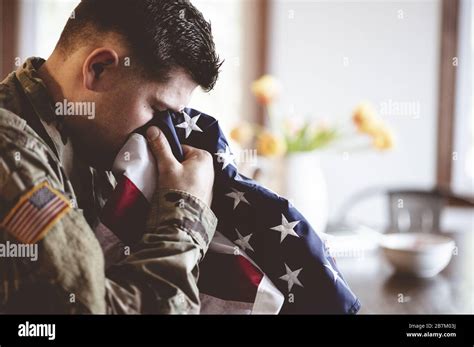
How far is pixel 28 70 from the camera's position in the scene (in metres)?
0.79

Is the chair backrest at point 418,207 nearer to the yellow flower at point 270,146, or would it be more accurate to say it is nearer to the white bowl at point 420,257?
the yellow flower at point 270,146

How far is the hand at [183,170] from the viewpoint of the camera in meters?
0.76

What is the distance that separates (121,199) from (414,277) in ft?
2.46

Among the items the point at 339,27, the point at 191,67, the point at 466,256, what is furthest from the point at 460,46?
the point at 191,67

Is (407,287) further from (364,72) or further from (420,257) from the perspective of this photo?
(364,72)

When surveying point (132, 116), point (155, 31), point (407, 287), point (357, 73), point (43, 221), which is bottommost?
point (407, 287)

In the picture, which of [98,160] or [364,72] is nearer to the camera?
[98,160]

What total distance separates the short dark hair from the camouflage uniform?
3.9 inches

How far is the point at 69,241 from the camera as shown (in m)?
0.64

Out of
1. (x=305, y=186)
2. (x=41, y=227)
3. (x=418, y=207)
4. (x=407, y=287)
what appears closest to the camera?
(x=41, y=227)

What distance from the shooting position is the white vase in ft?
4.55

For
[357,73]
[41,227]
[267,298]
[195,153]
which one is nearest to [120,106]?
[195,153]

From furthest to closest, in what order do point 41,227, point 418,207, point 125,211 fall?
point 418,207, point 125,211, point 41,227

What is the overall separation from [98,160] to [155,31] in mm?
198
